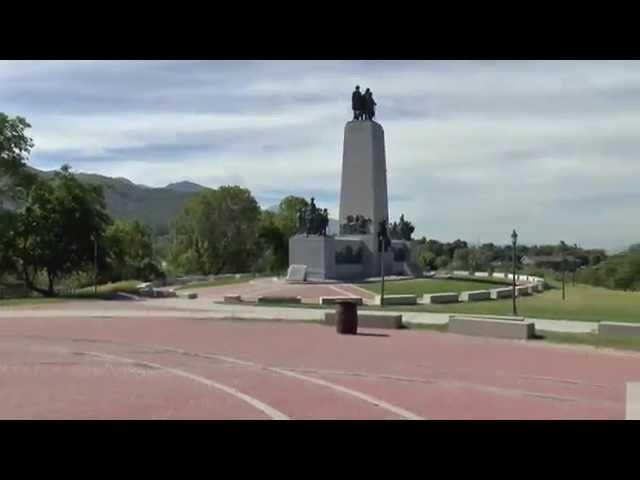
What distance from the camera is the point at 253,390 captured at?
33.7 feet

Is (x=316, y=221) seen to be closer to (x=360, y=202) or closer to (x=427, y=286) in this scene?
(x=360, y=202)

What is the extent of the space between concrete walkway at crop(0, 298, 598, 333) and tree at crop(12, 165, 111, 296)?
13493 mm

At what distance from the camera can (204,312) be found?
25469mm

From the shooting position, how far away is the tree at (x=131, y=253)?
186ft

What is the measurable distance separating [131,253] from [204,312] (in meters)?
49.3

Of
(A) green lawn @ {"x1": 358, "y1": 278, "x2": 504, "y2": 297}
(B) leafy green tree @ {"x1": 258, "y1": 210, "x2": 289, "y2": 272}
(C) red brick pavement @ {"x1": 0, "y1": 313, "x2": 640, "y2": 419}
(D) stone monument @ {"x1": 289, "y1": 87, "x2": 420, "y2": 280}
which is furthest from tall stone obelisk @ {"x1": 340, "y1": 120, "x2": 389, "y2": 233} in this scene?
(C) red brick pavement @ {"x1": 0, "y1": 313, "x2": 640, "y2": 419}

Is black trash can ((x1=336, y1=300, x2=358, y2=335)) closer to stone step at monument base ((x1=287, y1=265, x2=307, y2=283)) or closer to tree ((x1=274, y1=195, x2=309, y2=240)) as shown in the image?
stone step at monument base ((x1=287, y1=265, x2=307, y2=283))

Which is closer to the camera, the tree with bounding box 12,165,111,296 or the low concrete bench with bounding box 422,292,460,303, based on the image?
the low concrete bench with bounding box 422,292,460,303

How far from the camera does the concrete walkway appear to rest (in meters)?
21.1

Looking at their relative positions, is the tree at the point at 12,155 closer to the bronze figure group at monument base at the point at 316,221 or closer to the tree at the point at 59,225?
the tree at the point at 59,225
